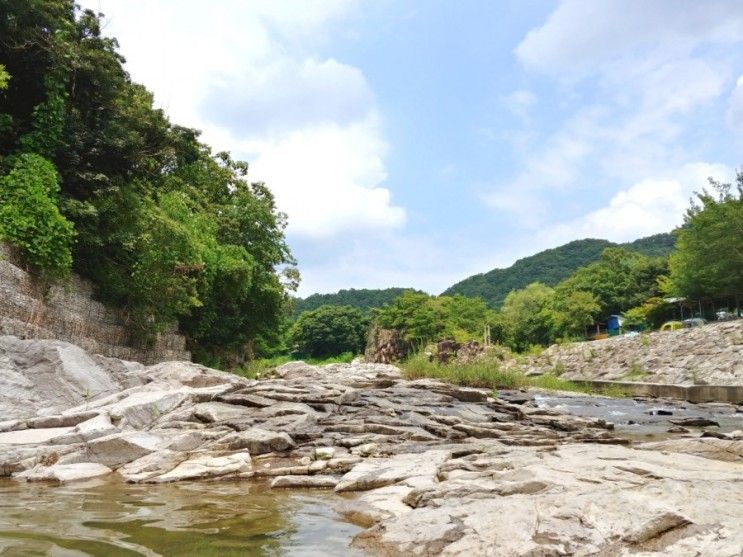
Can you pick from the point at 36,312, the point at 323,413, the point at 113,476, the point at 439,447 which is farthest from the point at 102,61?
the point at 439,447

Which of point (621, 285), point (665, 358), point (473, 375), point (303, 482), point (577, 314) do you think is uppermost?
point (621, 285)

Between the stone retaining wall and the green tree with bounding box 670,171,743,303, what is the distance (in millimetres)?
34337

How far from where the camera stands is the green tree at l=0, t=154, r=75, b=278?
13.5 metres

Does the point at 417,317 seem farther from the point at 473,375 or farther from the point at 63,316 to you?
the point at 63,316

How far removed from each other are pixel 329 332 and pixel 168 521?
9131 centimetres

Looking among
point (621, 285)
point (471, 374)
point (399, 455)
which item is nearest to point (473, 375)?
point (471, 374)

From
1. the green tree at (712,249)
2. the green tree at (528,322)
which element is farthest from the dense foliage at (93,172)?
the green tree at (528,322)

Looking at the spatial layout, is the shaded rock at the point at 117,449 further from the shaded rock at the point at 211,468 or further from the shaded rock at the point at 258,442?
the shaded rock at the point at 258,442

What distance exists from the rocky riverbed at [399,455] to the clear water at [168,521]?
322 millimetres

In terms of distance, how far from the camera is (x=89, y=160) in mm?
17453

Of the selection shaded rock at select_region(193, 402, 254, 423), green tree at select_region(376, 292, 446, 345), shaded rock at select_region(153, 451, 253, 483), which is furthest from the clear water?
green tree at select_region(376, 292, 446, 345)

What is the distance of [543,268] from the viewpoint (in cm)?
11269

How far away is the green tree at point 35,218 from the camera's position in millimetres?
13477

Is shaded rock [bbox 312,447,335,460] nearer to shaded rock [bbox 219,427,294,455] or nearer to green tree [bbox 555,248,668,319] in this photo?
shaded rock [bbox 219,427,294,455]
